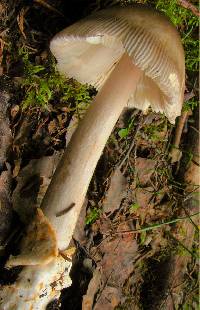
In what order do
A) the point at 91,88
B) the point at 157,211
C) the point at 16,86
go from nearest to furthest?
the point at 16,86 → the point at 91,88 → the point at 157,211

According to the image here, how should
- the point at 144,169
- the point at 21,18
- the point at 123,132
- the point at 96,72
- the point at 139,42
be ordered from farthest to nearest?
the point at 144,169
the point at 123,132
the point at 96,72
the point at 21,18
the point at 139,42

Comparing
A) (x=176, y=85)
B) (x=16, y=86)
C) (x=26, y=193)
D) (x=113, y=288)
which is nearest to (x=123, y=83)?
(x=176, y=85)

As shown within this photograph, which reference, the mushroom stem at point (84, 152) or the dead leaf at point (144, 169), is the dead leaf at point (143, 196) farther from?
the mushroom stem at point (84, 152)

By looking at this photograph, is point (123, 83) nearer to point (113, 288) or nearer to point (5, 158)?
point (5, 158)

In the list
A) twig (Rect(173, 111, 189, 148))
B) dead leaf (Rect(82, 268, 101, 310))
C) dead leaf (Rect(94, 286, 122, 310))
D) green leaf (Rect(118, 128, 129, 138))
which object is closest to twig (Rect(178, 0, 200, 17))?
twig (Rect(173, 111, 189, 148))

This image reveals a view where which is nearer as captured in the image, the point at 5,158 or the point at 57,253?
the point at 57,253

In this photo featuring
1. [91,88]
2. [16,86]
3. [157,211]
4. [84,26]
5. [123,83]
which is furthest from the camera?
[157,211]

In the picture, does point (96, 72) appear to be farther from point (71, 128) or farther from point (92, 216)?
point (92, 216)

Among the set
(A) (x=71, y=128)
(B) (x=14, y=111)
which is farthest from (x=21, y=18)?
(A) (x=71, y=128)

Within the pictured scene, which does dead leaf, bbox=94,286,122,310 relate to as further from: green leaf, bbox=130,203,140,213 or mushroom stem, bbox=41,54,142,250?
mushroom stem, bbox=41,54,142,250
